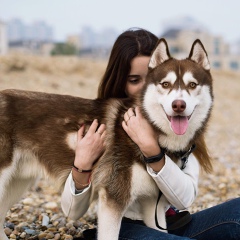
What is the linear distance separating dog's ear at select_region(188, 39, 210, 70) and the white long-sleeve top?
732mm

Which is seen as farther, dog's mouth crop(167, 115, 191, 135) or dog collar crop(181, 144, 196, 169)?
dog collar crop(181, 144, 196, 169)

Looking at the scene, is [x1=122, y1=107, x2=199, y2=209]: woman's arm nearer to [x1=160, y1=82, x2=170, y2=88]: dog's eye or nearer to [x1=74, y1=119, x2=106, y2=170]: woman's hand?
[x1=74, y1=119, x2=106, y2=170]: woman's hand

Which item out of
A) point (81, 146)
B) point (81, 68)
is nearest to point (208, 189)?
point (81, 146)

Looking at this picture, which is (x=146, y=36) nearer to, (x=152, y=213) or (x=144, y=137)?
(x=144, y=137)

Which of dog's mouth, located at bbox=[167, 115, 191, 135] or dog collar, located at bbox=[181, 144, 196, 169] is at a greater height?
dog's mouth, located at bbox=[167, 115, 191, 135]

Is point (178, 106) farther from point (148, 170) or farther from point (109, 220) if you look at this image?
point (109, 220)

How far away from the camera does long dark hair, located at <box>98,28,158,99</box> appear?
11.5 feet


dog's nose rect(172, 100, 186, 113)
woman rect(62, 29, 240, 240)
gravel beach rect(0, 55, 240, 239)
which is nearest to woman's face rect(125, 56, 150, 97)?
woman rect(62, 29, 240, 240)

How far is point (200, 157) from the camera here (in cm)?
354

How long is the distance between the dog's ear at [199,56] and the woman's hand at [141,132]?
56 centimetres

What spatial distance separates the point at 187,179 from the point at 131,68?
3.43ft

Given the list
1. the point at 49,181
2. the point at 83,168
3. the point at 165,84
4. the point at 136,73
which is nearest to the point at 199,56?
the point at 165,84

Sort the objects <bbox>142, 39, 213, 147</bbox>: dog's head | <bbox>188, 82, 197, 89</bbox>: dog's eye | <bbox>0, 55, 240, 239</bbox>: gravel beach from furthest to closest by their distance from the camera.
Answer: <bbox>0, 55, 240, 239</bbox>: gravel beach, <bbox>188, 82, 197, 89</bbox>: dog's eye, <bbox>142, 39, 213, 147</bbox>: dog's head

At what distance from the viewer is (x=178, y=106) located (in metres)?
2.59
